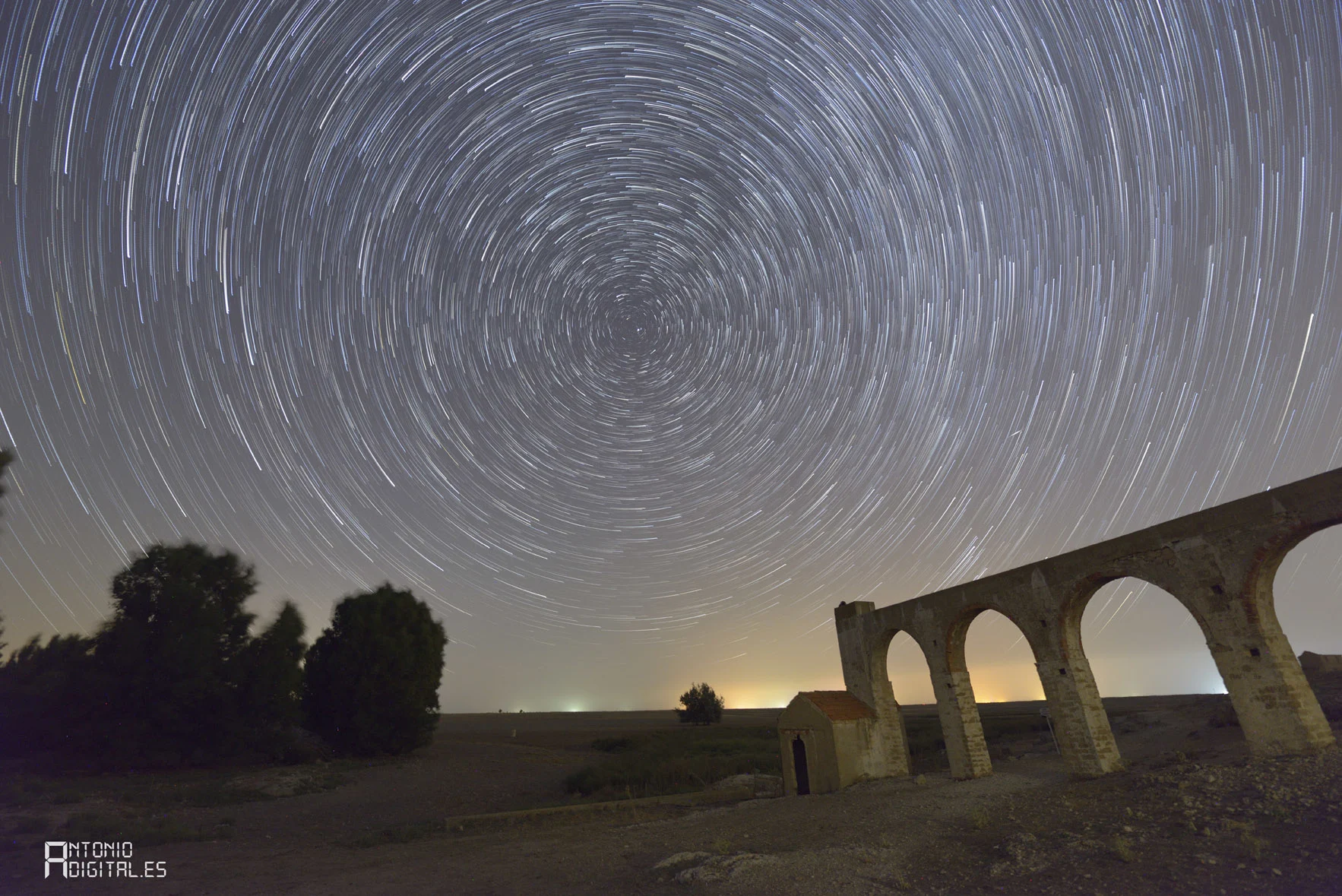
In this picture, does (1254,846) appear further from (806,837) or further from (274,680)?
(274,680)

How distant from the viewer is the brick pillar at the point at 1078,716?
49.3 ft

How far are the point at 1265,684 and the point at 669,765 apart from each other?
725 inches

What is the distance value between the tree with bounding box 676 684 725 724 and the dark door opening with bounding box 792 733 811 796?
3831 cm

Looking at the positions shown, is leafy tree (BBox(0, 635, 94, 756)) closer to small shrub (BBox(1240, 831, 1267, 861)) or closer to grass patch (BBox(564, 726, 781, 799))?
grass patch (BBox(564, 726, 781, 799))

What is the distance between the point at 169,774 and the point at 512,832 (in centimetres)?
1907

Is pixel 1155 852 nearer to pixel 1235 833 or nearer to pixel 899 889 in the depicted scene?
pixel 1235 833

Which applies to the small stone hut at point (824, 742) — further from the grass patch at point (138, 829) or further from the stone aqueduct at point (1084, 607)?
the grass patch at point (138, 829)

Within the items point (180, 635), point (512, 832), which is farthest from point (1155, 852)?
point (180, 635)

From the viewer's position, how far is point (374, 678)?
31406 millimetres

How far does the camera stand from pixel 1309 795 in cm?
943

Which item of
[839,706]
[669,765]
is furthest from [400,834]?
[839,706]

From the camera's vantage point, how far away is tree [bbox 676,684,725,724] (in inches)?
2201

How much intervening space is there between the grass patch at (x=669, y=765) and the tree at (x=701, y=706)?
53.6 ft

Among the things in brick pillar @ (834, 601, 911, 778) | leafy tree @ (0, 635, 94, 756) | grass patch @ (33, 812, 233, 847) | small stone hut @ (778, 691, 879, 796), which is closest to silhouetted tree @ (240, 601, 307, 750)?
leafy tree @ (0, 635, 94, 756)
